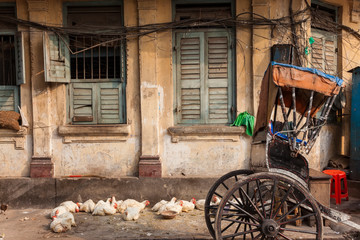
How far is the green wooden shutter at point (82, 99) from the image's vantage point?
20.4ft

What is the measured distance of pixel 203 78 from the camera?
20.4 ft

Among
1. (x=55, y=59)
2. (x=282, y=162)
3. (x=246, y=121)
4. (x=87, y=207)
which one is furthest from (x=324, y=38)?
(x=87, y=207)

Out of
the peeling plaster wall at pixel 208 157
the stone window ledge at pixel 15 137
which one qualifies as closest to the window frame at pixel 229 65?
the peeling plaster wall at pixel 208 157

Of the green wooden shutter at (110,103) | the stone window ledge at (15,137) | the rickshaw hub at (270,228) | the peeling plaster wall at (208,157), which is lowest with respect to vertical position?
the rickshaw hub at (270,228)

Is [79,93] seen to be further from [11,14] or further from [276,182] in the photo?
[276,182]

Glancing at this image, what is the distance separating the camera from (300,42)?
239 inches

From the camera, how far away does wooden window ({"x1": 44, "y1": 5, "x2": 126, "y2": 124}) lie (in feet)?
20.4

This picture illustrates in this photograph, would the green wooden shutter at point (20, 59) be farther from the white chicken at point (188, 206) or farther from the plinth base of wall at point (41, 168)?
the white chicken at point (188, 206)

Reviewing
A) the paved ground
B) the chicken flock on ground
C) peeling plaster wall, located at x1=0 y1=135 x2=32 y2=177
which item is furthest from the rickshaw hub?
peeling plaster wall, located at x1=0 y1=135 x2=32 y2=177

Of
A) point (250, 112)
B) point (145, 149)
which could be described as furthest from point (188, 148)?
point (250, 112)

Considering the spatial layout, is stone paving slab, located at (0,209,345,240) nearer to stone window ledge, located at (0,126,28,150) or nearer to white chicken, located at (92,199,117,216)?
white chicken, located at (92,199,117,216)

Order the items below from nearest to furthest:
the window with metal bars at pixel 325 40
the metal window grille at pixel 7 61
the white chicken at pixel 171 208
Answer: the white chicken at pixel 171 208, the metal window grille at pixel 7 61, the window with metal bars at pixel 325 40

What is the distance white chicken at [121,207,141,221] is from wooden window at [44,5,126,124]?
1839 mm

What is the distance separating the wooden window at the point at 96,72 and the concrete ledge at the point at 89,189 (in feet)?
3.98
